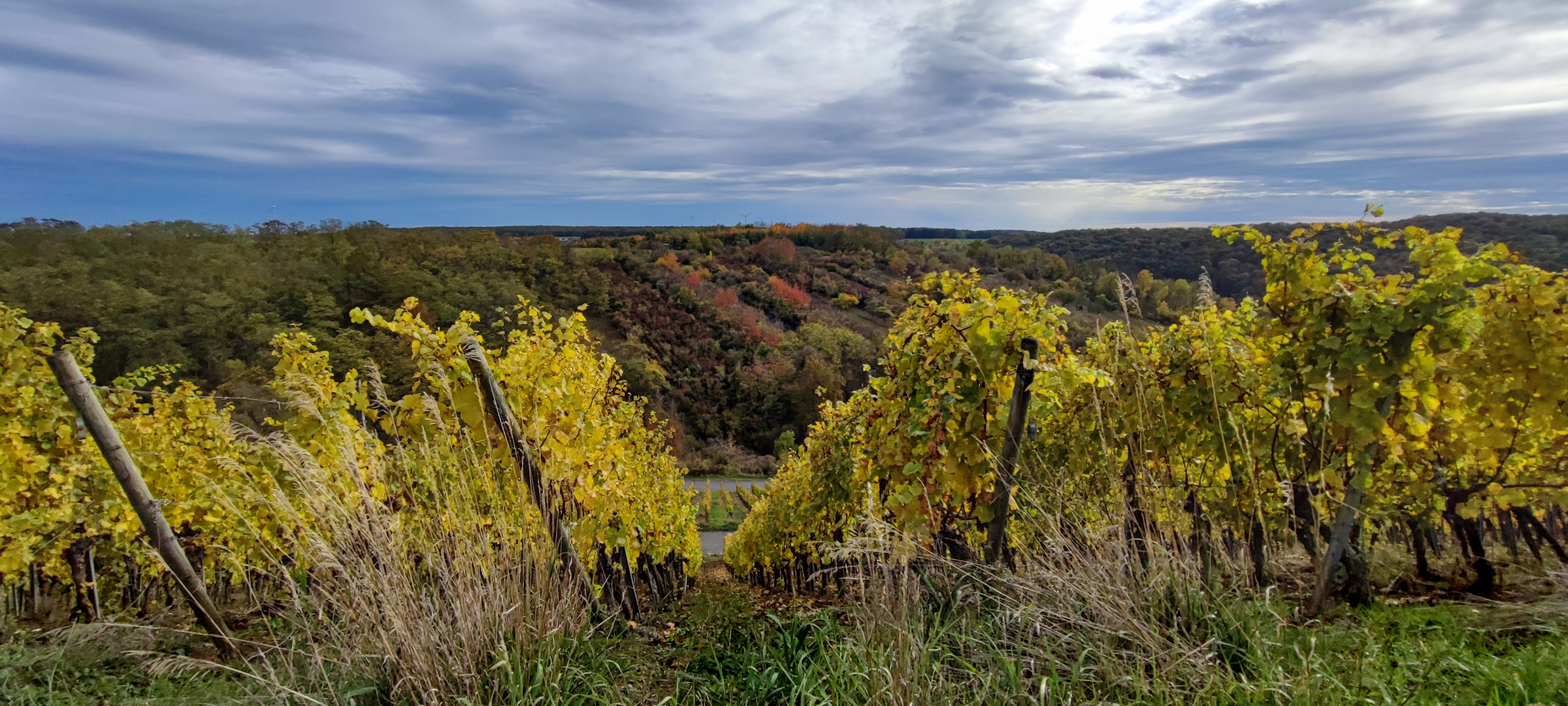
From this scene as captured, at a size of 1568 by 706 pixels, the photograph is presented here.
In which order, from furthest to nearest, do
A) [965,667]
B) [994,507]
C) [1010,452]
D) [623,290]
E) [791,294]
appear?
[791,294]
[623,290]
[994,507]
[1010,452]
[965,667]

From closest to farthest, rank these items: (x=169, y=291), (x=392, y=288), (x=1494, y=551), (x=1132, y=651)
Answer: (x=1132, y=651) < (x=1494, y=551) < (x=169, y=291) < (x=392, y=288)

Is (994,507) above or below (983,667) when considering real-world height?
above

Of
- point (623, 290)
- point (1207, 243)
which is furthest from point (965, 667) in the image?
point (623, 290)

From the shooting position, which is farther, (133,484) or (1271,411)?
(1271,411)

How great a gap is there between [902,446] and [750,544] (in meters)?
6.41

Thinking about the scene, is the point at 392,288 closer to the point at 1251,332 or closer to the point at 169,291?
the point at 169,291

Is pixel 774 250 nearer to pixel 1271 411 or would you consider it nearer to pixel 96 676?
pixel 1271 411

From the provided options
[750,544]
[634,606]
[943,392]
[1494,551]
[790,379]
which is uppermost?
[943,392]

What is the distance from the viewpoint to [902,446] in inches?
147

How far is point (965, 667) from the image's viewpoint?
7.50 feet

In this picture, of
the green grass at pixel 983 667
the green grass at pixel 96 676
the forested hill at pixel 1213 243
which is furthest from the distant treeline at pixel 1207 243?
the green grass at pixel 96 676

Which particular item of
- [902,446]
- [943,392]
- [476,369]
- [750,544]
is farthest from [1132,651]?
[750,544]

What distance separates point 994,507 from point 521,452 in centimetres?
237

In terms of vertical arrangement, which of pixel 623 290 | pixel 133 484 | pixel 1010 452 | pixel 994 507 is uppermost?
pixel 1010 452
